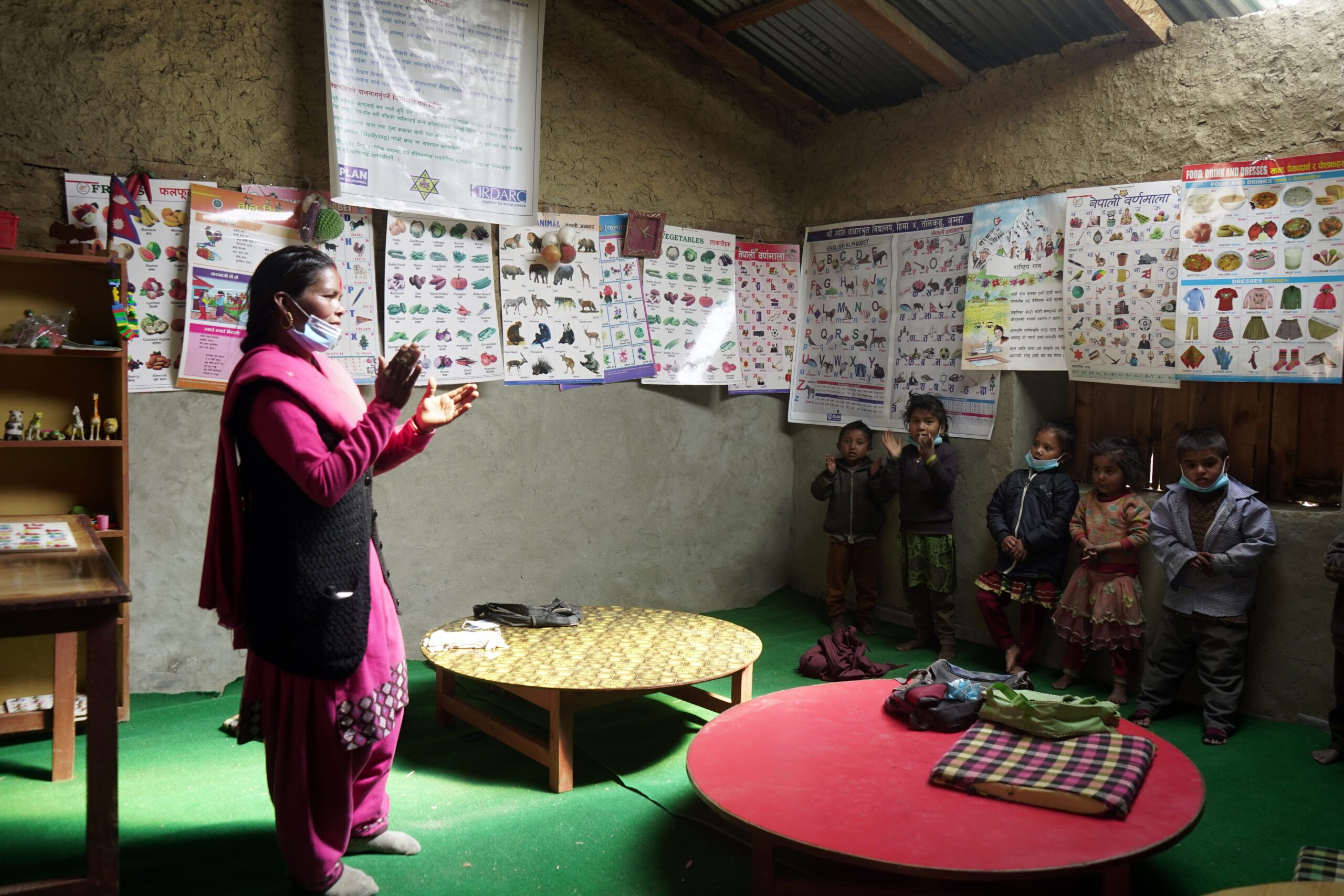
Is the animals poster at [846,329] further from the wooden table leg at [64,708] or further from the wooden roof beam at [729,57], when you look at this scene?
the wooden table leg at [64,708]

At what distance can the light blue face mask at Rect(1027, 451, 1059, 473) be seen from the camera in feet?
15.3

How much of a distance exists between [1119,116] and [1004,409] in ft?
5.03

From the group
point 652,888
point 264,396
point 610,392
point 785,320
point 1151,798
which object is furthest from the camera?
point 785,320

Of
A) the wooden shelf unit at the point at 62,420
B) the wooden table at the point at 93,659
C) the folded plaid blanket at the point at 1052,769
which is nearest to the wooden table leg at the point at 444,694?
the wooden shelf unit at the point at 62,420

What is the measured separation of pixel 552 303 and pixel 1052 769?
355 cm

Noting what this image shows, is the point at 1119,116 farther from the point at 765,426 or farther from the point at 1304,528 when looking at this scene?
the point at 765,426

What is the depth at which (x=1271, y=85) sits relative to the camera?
401 cm

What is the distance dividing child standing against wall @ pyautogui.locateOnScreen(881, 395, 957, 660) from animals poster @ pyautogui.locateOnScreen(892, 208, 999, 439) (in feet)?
0.49

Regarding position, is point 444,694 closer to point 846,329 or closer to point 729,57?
point 846,329

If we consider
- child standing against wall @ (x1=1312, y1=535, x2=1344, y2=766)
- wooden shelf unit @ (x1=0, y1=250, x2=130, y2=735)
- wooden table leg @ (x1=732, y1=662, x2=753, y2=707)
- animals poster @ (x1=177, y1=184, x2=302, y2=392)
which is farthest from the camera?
animals poster @ (x1=177, y1=184, x2=302, y2=392)

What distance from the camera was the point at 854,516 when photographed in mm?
5520

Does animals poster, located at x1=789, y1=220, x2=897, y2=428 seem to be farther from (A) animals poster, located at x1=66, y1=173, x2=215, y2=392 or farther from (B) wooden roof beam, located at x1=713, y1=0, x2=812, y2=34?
(A) animals poster, located at x1=66, y1=173, x2=215, y2=392

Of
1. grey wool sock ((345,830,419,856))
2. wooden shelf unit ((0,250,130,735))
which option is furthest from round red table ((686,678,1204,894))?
wooden shelf unit ((0,250,130,735))

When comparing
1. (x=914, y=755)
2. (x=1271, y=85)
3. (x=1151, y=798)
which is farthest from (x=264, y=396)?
(x=1271, y=85)
